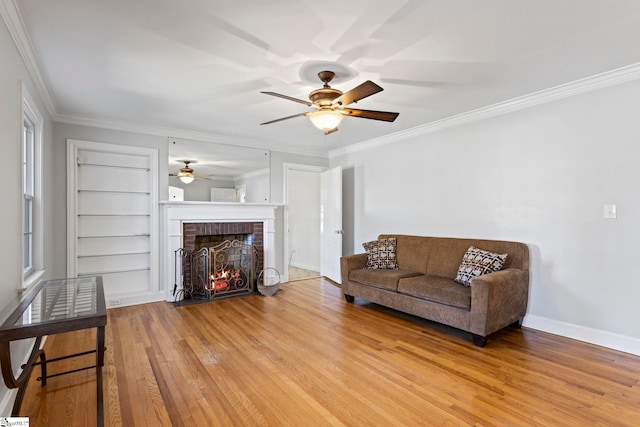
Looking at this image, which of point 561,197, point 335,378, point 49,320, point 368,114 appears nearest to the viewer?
point 49,320

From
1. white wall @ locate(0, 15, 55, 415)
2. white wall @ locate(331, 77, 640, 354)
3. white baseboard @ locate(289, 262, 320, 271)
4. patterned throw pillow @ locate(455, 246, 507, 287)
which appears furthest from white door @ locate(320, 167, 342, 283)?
white wall @ locate(0, 15, 55, 415)

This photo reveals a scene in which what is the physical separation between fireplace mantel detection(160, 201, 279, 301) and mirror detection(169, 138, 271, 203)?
0.10m

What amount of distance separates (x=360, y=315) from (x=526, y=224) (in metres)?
2.10

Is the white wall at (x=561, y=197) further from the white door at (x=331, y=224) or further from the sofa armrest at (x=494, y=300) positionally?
the white door at (x=331, y=224)

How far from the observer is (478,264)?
345 cm

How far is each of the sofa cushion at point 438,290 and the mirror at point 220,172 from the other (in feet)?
9.24

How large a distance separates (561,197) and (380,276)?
2.06 metres

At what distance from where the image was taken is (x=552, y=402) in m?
2.13

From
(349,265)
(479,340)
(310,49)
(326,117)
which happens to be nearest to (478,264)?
(479,340)

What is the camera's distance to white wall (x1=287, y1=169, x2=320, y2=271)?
730cm

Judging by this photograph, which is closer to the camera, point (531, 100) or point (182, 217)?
point (531, 100)

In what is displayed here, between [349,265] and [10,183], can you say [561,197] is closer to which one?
Answer: [349,265]

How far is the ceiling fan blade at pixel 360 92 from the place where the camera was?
7.58 feet

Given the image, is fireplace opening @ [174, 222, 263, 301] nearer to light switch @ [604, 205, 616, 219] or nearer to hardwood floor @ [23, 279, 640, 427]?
hardwood floor @ [23, 279, 640, 427]
